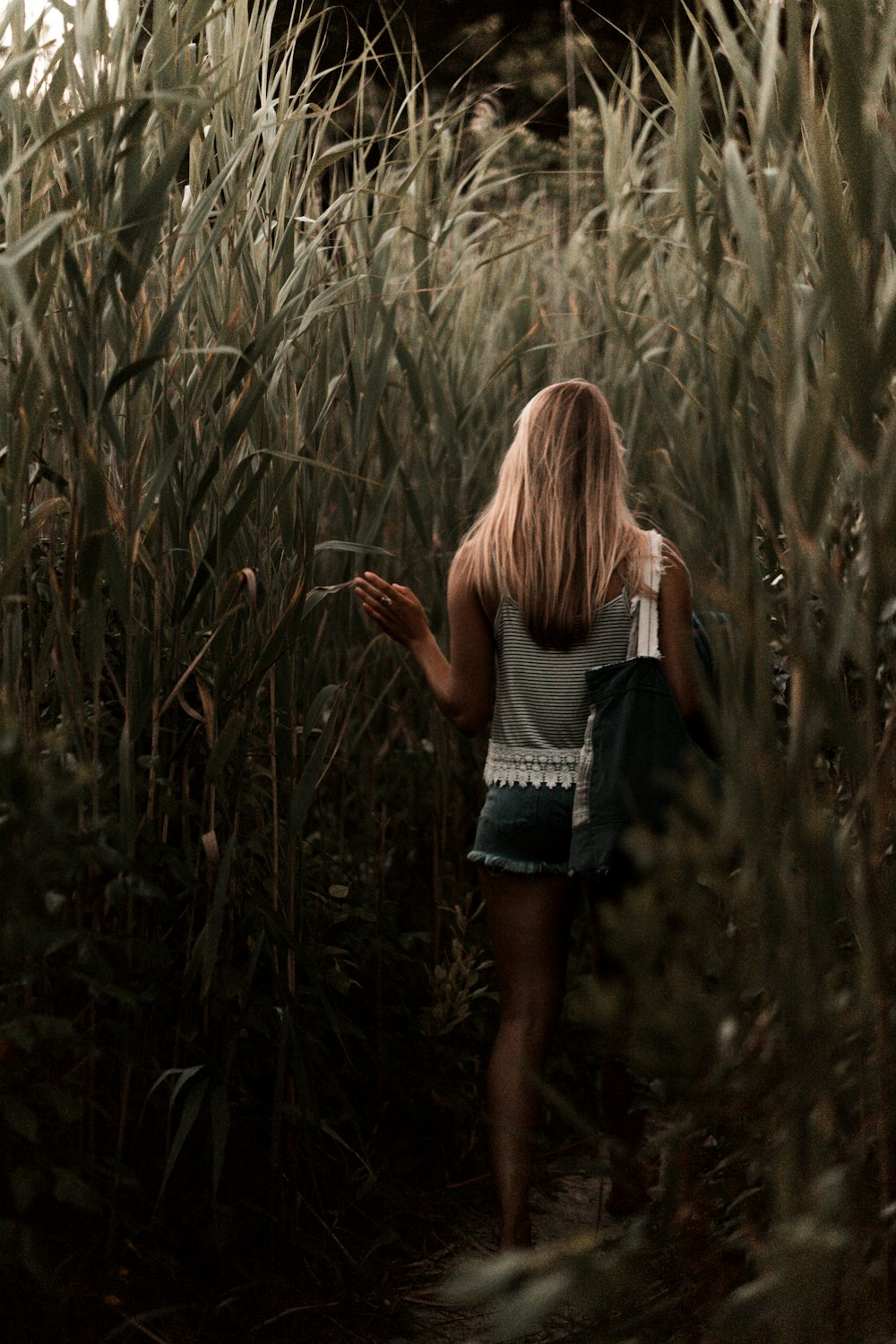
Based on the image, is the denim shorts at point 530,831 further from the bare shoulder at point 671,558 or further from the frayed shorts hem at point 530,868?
the bare shoulder at point 671,558

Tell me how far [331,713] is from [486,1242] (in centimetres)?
104

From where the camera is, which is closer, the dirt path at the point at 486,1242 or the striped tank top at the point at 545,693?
the dirt path at the point at 486,1242

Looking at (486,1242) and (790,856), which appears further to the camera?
(486,1242)

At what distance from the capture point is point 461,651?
2.25 metres

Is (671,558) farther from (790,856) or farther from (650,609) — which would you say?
(790,856)

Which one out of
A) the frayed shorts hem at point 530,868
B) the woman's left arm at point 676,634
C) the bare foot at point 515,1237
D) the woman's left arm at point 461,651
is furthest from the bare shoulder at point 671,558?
the bare foot at point 515,1237

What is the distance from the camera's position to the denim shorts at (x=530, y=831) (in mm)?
2162

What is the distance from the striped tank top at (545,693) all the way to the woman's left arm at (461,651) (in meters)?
0.03

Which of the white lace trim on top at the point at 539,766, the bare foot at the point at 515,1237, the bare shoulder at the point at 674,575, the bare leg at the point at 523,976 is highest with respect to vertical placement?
the bare shoulder at the point at 674,575

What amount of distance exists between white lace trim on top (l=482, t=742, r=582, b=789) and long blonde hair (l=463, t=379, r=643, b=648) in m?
0.18

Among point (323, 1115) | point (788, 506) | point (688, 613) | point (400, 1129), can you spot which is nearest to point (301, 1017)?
point (323, 1115)

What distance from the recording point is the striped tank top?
2176 mm

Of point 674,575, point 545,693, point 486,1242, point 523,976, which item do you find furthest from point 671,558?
point 486,1242

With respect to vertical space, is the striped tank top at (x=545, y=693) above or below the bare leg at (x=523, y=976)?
above
